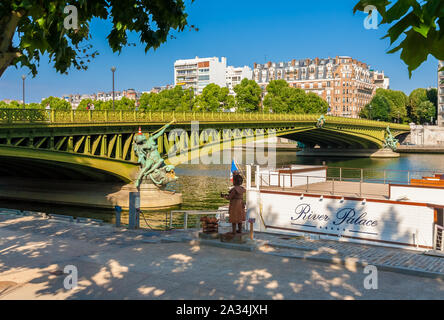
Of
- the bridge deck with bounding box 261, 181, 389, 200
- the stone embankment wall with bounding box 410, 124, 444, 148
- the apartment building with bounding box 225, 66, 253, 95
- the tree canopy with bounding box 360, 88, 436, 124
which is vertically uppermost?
the apartment building with bounding box 225, 66, 253, 95

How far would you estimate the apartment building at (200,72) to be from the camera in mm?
187750

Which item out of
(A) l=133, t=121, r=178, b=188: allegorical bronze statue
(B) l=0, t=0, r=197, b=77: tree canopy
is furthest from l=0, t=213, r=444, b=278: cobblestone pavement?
(A) l=133, t=121, r=178, b=188: allegorical bronze statue

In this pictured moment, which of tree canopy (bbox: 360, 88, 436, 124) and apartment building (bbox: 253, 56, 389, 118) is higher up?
apartment building (bbox: 253, 56, 389, 118)

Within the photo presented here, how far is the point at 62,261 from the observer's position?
1327 cm

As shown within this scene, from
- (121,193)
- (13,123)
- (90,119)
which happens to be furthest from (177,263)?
(121,193)

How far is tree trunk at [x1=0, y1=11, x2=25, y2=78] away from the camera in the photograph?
6.88 m

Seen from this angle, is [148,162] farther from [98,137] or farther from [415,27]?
[415,27]

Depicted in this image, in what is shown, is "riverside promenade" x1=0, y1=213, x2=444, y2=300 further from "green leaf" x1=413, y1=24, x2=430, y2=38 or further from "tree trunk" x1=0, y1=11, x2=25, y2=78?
"green leaf" x1=413, y1=24, x2=430, y2=38

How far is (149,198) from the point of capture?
3928 cm

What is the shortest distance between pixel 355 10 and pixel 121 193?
→ 129ft

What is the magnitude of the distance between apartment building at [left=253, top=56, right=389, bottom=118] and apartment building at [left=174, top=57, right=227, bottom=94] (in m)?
19.1

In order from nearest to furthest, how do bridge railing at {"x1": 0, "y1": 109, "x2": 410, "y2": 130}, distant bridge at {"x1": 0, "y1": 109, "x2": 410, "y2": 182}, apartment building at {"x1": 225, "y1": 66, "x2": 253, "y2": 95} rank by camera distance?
bridge railing at {"x1": 0, "y1": 109, "x2": 410, "y2": 130} < distant bridge at {"x1": 0, "y1": 109, "x2": 410, "y2": 182} < apartment building at {"x1": 225, "y1": 66, "x2": 253, "y2": 95}

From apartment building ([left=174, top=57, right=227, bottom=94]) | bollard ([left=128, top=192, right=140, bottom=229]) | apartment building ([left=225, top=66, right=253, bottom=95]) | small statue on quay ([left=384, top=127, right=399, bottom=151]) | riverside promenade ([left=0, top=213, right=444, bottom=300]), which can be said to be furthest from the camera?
apartment building ([left=225, top=66, right=253, bottom=95])
